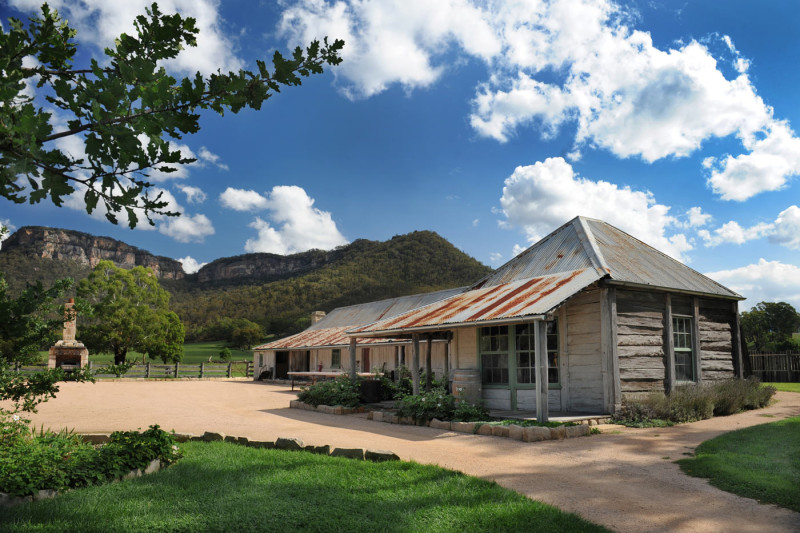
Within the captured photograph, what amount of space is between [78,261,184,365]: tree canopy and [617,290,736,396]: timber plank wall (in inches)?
1506

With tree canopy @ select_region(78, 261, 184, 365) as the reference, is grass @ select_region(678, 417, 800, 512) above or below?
below

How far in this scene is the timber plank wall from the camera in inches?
479

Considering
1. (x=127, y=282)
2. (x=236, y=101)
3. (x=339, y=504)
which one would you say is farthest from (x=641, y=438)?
(x=127, y=282)

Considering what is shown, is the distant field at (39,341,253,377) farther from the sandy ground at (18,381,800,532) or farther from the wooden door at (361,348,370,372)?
the sandy ground at (18,381,800,532)

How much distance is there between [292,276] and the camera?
8169cm

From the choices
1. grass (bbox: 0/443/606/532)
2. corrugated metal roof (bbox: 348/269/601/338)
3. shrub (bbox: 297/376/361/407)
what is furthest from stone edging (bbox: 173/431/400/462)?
shrub (bbox: 297/376/361/407)

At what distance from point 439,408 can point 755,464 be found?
6166mm

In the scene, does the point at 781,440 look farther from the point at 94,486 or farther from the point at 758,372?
the point at 758,372

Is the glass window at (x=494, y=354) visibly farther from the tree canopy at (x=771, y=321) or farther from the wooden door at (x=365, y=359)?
the tree canopy at (x=771, y=321)

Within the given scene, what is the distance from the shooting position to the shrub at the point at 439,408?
11.3m

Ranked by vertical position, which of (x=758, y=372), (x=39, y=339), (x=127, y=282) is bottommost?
(x=758, y=372)

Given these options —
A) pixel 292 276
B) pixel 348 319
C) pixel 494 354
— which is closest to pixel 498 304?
pixel 494 354

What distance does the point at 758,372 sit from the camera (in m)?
24.7

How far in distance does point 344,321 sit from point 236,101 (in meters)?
31.7
